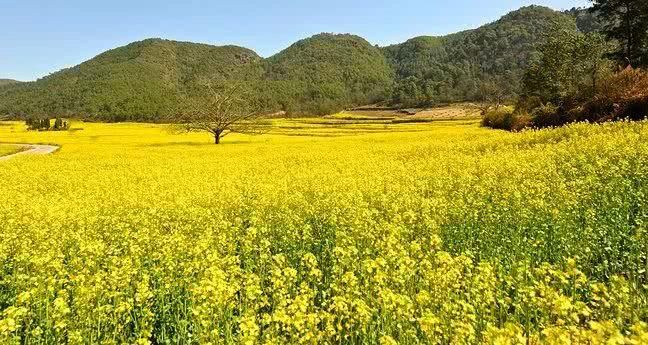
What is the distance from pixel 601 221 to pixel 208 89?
59.3 m

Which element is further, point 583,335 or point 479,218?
point 479,218

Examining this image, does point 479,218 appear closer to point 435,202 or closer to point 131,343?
point 435,202

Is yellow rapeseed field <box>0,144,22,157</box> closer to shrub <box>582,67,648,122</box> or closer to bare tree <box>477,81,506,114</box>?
shrub <box>582,67,648,122</box>

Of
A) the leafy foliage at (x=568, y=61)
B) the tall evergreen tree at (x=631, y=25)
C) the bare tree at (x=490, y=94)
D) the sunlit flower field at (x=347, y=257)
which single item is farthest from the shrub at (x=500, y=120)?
the bare tree at (x=490, y=94)

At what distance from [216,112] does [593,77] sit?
151 feet

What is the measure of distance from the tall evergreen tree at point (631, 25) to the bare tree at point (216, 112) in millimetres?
42896

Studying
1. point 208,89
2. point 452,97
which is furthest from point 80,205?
point 452,97

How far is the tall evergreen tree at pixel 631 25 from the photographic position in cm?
4600

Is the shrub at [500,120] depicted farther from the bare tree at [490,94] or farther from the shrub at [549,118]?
the bare tree at [490,94]

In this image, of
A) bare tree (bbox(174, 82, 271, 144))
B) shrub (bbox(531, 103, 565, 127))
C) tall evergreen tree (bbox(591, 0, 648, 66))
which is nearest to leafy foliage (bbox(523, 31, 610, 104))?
tall evergreen tree (bbox(591, 0, 648, 66))

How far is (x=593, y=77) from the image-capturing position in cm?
5403

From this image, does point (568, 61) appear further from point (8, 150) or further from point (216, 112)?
point (8, 150)

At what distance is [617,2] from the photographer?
46938mm

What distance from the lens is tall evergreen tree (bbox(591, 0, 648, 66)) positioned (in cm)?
4600
